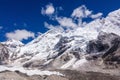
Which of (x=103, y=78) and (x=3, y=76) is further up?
(x=103, y=78)

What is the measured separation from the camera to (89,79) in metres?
180

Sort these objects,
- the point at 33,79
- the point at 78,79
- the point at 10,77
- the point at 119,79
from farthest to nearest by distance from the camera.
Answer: the point at 119,79 → the point at 78,79 → the point at 33,79 → the point at 10,77

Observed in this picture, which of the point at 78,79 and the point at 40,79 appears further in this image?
the point at 78,79

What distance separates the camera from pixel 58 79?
124625mm

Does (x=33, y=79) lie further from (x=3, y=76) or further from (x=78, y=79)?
(x=78, y=79)

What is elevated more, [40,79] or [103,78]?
[103,78]

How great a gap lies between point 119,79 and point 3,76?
335ft

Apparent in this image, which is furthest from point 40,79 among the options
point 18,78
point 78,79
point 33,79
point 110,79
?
point 110,79

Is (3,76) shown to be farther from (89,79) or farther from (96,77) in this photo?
(96,77)

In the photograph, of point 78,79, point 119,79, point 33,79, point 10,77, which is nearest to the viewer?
point 10,77

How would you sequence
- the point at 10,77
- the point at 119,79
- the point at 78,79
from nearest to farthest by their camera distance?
the point at 10,77 → the point at 78,79 → the point at 119,79

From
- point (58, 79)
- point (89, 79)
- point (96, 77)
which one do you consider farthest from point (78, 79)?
point (58, 79)

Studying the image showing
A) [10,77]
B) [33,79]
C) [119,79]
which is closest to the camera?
[10,77]

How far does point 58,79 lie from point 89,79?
58.5 metres
